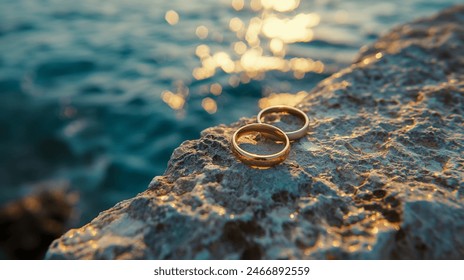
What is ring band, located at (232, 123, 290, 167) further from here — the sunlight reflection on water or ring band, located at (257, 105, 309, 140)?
the sunlight reflection on water

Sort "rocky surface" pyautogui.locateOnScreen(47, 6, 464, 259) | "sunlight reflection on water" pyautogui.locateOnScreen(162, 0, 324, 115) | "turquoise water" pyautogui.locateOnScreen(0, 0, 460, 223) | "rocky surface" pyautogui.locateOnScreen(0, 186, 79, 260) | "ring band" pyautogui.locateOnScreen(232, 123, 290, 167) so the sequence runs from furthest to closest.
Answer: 1. "sunlight reflection on water" pyautogui.locateOnScreen(162, 0, 324, 115)
2. "turquoise water" pyautogui.locateOnScreen(0, 0, 460, 223)
3. "rocky surface" pyautogui.locateOnScreen(0, 186, 79, 260)
4. "ring band" pyautogui.locateOnScreen(232, 123, 290, 167)
5. "rocky surface" pyautogui.locateOnScreen(47, 6, 464, 259)

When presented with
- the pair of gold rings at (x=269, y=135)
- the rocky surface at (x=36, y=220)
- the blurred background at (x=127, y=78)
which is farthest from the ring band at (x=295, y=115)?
the rocky surface at (x=36, y=220)

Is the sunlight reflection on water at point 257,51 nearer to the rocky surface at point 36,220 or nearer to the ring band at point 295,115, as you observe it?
the rocky surface at point 36,220

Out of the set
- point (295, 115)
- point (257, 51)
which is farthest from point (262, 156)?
point (257, 51)

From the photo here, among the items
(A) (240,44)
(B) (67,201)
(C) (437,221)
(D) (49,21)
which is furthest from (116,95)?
(C) (437,221)

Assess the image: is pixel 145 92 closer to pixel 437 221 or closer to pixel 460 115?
pixel 460 115

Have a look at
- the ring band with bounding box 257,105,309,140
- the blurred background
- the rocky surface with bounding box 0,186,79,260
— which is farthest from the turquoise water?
the ring band with bounding box 257,105,309,140

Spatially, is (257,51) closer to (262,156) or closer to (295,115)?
(295,115)
